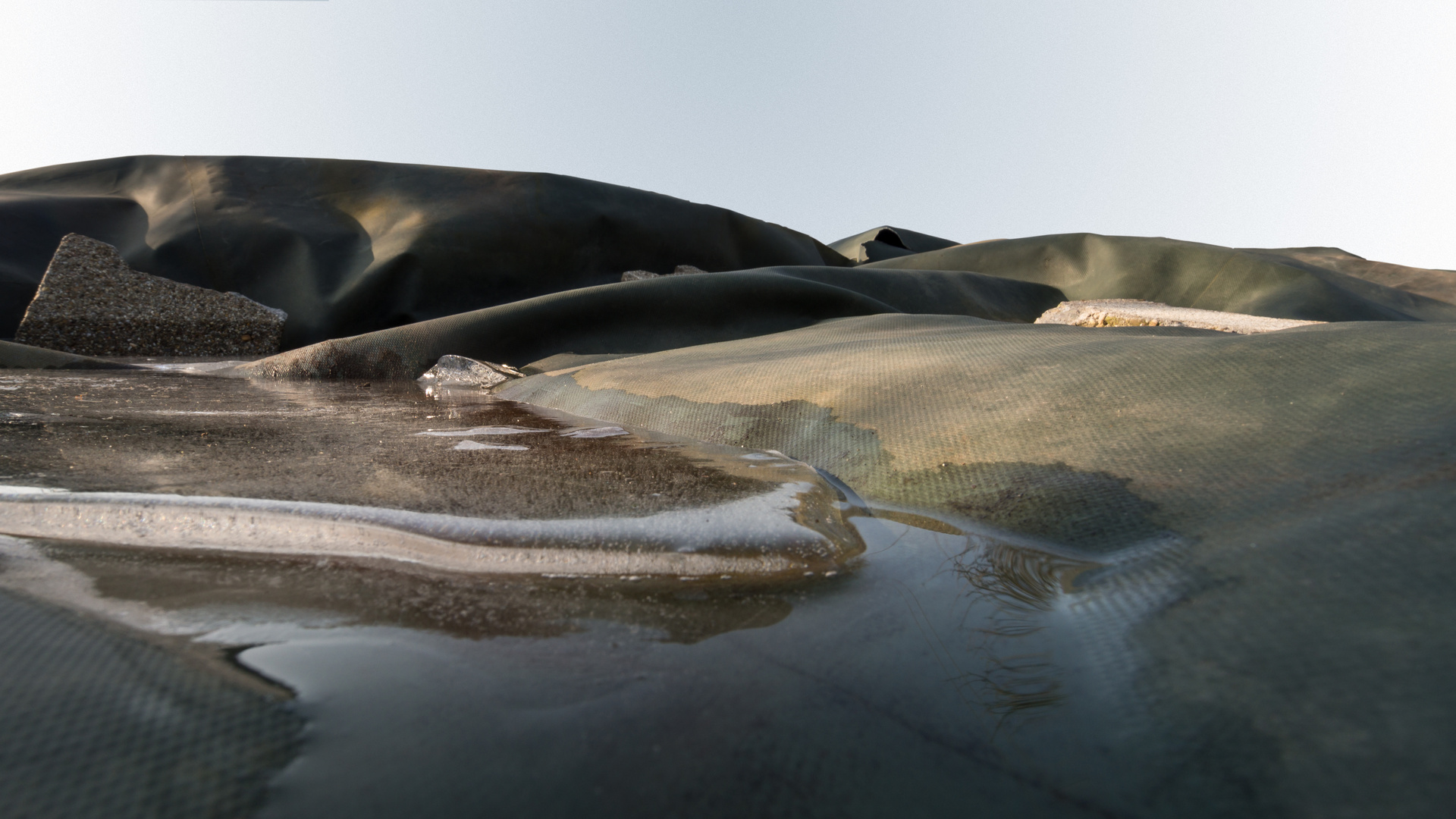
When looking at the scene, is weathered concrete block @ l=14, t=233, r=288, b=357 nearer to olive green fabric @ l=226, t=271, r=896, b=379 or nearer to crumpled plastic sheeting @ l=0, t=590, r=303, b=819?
olive green fabric @ l=226, t=271, r=896, b=379

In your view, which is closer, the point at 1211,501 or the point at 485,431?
the point at 1211,501

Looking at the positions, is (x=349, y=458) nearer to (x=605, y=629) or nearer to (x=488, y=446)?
(x=488, y=446)

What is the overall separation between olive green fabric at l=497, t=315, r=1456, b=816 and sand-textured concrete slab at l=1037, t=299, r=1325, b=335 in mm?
1122

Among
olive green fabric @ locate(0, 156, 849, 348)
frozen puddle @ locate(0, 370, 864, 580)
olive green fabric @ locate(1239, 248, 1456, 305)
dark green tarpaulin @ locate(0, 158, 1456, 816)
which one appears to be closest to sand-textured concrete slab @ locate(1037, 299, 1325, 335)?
dark green tarpaulin @ locate(0, 158, 1456, 816)

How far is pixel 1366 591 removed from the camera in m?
0.40

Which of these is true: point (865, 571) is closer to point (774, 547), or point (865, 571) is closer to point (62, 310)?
point (774, 547)

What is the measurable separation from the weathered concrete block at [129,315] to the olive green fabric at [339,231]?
0.44ft

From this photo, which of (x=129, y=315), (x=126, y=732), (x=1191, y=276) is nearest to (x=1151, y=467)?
(x=126, y=732)

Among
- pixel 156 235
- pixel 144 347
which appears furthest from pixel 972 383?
pixel 156 235

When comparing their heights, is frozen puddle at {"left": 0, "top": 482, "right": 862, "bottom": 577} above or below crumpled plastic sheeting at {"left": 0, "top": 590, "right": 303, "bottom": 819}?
above

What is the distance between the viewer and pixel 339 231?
3322 mm

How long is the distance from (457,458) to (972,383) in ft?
2.03

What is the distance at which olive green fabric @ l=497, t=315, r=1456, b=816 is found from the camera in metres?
0.32

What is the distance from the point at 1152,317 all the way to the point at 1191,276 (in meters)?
1.38
